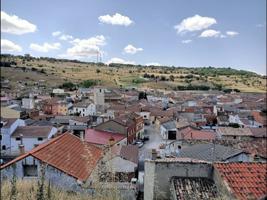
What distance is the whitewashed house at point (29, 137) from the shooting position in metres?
29.5

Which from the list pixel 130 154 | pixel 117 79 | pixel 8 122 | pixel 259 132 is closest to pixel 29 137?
pixel 8 122

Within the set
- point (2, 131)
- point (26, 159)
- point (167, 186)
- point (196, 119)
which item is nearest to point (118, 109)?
point (196, 119)

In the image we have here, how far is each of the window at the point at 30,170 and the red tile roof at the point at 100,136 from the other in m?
14.5

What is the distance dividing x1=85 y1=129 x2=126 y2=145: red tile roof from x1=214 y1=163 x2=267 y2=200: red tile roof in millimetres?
18883

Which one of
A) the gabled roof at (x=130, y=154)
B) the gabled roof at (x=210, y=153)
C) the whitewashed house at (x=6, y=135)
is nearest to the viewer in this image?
the gabled roof at (x=210, y=153)

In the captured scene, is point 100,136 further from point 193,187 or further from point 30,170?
point 193,187

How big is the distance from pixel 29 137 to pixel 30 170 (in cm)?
1788

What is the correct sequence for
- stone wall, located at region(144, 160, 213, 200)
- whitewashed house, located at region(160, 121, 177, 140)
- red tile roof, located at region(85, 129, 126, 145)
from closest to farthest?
1. stone wall, located at region(144, 160, 213, 200)
2. red tile roof, located at region(85, 129, 126, 145)
3. whitewashed house, located at region(160, 121, 177, 140)

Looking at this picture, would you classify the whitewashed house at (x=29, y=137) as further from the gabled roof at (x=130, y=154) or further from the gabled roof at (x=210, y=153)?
the gabled roof at (x=210, y=153)

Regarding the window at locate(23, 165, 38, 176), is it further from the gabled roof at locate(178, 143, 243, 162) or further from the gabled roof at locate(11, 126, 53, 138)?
the gabled roof at locate(11, 126, 53, 138)

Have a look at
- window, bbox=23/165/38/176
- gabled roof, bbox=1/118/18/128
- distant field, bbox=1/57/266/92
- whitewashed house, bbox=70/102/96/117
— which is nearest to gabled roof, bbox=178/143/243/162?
window, bbox=23/165/38/176

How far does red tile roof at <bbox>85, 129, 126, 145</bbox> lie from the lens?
27.8 metres

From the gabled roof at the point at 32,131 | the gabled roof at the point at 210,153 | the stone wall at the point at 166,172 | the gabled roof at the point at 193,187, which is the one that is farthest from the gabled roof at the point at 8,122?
the gabled roof at the point at 193,187

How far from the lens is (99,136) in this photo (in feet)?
96.9
